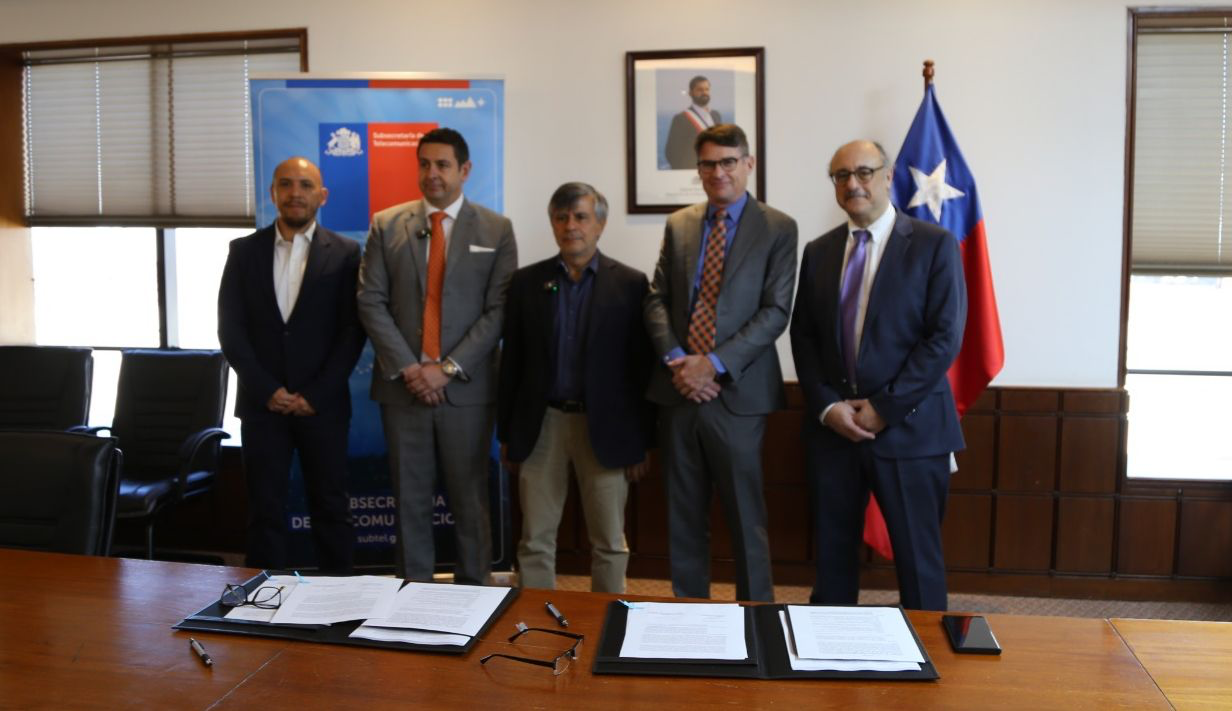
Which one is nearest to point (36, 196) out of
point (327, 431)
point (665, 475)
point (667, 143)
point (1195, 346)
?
point (327, 431)

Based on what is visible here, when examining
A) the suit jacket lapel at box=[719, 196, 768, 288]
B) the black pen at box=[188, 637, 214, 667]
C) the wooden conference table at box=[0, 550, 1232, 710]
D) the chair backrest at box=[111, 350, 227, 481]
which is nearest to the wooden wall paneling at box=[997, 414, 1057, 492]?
the suit jacket lapel at box=[719, 196, 768, 288]

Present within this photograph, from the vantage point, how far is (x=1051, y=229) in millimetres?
4004

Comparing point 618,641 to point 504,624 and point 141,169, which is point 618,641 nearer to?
point 504,624

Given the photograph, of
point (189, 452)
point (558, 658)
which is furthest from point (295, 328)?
point (558, 658)

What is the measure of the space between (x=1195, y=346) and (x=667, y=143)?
2.54 metres

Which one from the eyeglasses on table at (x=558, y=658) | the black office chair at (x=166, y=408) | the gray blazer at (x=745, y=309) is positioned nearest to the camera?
the eyeglasses on table at (x=558, y=658)

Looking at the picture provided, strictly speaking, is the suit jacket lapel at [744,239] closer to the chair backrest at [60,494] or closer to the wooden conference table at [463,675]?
the wooden conference table at [463,675]

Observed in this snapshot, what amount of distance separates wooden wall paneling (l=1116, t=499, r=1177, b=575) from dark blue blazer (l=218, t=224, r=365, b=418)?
10.9 feet

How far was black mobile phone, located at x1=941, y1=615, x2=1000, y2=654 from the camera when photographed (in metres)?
1.61

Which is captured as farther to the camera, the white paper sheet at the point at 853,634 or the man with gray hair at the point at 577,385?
the man with gray hair at the point at 577,385

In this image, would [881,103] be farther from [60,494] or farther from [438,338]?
[60,494]

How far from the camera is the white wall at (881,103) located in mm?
3957

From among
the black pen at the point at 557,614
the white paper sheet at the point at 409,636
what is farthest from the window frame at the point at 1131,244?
the white paper sheet at the point at 409,636

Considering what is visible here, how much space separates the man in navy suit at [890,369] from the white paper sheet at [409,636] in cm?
168
